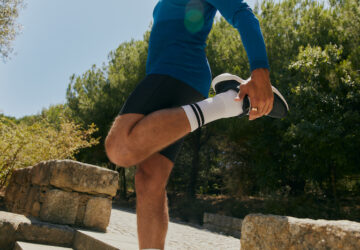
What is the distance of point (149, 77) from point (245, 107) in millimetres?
484

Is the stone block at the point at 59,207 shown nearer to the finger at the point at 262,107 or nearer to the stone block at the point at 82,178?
the stone block at the point at 82,178

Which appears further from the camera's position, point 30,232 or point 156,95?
point 30,232

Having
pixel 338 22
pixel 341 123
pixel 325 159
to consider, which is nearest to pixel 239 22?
pixel 341 123

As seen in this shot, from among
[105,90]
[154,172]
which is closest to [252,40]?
[154,172]

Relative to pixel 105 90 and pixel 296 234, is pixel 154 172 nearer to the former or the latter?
pixel 296 234

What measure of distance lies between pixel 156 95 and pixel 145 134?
0.75ft

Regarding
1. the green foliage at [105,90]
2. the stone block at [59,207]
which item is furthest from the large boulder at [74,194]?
the green foliage at [105,90]

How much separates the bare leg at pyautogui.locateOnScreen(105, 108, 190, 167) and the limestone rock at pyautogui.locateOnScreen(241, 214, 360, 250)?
0.54 m

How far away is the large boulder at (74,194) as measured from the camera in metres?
3.22

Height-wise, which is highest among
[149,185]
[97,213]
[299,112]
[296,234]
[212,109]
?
[299,112]

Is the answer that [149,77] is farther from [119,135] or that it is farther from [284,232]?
[284,232]

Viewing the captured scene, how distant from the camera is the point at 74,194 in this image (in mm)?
3318

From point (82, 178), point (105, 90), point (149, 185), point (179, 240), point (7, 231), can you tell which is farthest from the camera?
point (105, 90)

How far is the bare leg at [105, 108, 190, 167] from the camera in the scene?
125 centimetres
